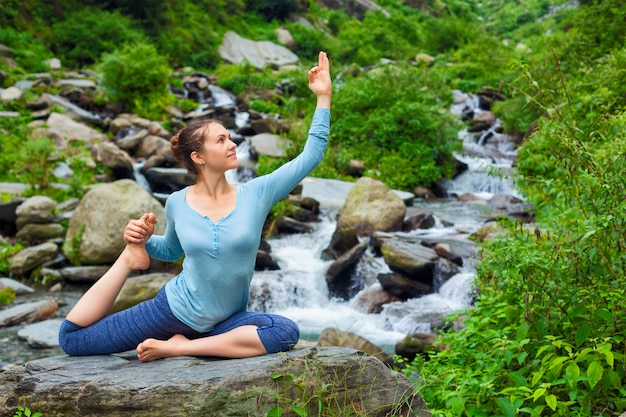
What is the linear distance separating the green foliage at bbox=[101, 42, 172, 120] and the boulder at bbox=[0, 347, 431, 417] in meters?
17.0

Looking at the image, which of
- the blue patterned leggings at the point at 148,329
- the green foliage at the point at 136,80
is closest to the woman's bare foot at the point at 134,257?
the blue patterned leggings at the point at 148,329

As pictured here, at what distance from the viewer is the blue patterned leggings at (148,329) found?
2.98 m

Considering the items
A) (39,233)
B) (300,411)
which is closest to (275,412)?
(300,411)

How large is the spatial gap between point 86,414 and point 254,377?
0.76 metres

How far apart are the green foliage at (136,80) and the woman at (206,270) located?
54.6ft

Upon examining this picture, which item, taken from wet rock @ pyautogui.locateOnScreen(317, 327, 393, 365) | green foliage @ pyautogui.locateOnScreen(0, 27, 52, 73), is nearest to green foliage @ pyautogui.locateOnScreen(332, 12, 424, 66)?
green foliage @ pyautogui.locateOnScreen(0, 27, 52, 73)

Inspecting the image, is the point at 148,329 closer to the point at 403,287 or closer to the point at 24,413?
the point at 24,413

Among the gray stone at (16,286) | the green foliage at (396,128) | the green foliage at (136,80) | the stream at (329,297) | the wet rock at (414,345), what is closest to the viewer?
the wet rock at (414,345)

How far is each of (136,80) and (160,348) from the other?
17.7 meters

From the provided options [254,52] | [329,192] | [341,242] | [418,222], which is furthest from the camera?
[254,52]

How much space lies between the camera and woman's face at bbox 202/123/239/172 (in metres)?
3.04

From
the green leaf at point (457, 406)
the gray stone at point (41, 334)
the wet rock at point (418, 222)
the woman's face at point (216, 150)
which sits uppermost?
the woman's face at point (216, 150)

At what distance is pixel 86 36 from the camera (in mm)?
24469

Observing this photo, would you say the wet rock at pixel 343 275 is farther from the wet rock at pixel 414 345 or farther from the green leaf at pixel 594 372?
the green leaf at pixel 594 372
